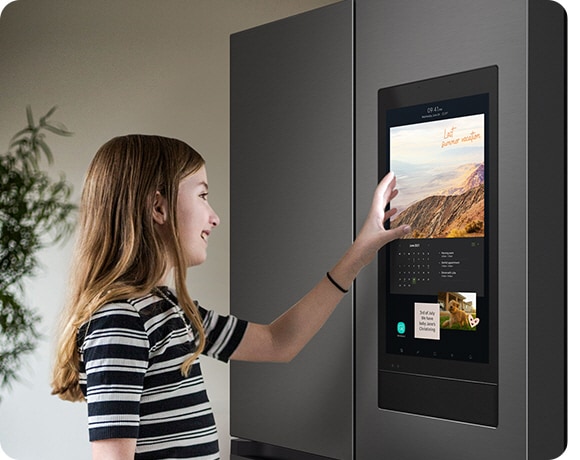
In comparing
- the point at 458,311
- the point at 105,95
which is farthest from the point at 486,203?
the point at 105,95

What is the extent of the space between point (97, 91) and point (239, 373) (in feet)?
3.73

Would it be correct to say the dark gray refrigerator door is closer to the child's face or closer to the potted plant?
the child's face

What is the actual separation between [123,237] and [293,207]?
0.50 meters

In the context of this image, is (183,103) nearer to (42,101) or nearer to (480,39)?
(42,101)

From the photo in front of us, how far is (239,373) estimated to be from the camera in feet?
5.80

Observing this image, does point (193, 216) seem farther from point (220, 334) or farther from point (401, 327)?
point (401, 327)

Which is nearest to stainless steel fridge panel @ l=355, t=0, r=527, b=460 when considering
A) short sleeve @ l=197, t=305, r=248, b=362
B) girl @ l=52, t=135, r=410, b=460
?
short sleeve @ l=197, t=305, r=248, b=362

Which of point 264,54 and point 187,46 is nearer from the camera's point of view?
point 264,54

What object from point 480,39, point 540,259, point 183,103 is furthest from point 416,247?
point 183,103

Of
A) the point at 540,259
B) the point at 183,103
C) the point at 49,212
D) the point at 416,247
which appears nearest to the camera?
the point at 540,259

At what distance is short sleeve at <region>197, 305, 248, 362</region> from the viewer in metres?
1.47

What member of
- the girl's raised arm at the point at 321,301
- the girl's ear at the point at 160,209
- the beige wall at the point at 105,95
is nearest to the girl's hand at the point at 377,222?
the girl's raised arm at the point at 321,301

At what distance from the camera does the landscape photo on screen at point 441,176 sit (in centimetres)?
134

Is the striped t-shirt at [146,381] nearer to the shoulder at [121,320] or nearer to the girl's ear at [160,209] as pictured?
the shoulder at [121,320]
